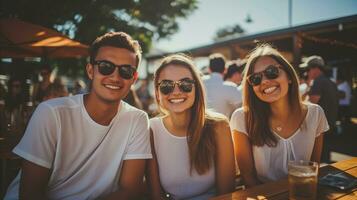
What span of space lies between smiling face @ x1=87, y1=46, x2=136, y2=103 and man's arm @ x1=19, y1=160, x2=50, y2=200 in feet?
2.15

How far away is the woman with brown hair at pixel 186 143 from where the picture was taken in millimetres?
2373

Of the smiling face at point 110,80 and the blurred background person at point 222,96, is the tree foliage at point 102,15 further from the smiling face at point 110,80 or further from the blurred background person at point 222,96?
the smiling face at point 110,80

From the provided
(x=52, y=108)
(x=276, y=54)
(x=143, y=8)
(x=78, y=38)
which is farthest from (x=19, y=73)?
(x=276, y=54)

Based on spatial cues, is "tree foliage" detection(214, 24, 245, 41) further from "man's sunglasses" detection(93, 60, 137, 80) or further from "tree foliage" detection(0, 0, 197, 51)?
"man's sunglasses" detection(93, 60, 137, 80)

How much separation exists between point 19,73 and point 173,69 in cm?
834

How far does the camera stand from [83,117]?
218cm

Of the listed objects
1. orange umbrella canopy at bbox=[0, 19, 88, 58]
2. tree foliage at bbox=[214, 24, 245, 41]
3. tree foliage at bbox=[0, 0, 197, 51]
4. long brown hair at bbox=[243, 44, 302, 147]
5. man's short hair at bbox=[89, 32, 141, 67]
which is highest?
tree foliage at bbox=[214, 24, 245, 41]

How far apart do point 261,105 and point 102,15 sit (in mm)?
8212

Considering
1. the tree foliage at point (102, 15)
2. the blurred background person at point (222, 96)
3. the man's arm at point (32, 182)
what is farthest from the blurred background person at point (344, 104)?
the man's arm at point (32, 182)

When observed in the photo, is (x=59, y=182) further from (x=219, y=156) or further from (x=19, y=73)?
(x=19, y=73)

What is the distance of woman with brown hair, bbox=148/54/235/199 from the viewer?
2373 mm

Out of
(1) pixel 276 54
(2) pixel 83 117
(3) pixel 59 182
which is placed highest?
(1) pixel 276 54

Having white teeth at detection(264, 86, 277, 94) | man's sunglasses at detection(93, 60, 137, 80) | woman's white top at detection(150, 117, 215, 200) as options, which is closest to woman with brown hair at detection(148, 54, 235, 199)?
woman's white top at detection(150, 117, 215, 200)

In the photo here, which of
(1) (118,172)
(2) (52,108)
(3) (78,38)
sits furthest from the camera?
(3) (78,38)
